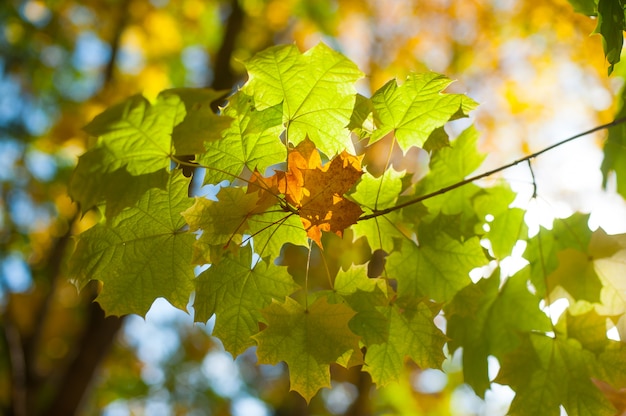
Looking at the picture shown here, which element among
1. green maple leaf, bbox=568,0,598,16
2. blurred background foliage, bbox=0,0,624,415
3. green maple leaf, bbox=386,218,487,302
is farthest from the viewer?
blurred background foliage, bbox=0,0,624,415

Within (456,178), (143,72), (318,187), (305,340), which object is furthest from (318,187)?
(143,72)

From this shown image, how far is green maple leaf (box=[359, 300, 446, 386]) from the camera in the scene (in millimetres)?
1262

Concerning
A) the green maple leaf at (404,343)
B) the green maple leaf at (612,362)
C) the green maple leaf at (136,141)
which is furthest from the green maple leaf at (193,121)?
the green maple leaf at (612,362)

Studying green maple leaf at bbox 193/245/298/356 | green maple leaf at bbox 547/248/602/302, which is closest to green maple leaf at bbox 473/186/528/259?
green maple leaf at bbox 547/248/602/302

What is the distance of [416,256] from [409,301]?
129 millimetres

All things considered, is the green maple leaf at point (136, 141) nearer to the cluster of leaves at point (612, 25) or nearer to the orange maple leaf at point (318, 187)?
the orange maple leaf at point (318, 187)

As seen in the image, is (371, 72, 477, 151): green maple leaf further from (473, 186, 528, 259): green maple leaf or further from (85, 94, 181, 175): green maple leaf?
(85, 94, 181, 175): green maple leaf

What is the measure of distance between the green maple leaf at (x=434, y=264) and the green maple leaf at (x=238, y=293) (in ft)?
0.97

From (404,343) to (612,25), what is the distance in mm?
804

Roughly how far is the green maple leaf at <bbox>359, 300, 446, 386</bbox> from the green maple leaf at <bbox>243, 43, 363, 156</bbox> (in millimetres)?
395

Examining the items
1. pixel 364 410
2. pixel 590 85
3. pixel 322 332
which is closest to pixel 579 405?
pixel 322 332

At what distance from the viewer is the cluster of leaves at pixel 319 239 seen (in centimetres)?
105

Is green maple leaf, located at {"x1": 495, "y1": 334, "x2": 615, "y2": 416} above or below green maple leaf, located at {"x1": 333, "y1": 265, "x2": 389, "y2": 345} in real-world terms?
below

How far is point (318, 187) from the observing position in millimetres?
1103
